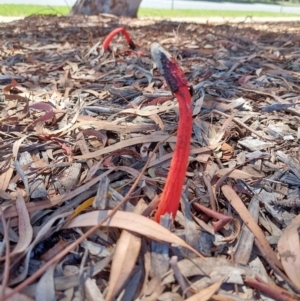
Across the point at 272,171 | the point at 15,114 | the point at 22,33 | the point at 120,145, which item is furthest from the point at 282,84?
the point at 22,33

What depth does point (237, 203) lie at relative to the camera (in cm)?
125

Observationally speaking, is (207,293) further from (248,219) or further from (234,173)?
(234,173)

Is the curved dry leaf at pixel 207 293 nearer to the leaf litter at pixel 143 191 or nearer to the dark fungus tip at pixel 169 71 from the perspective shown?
the leaf litter at pixel 143 191

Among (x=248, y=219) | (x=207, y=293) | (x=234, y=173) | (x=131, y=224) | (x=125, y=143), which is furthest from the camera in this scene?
(x=125, y=143)

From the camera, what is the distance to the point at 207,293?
957 millimetres

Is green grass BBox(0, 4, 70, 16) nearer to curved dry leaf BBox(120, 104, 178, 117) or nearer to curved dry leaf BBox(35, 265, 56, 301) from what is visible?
curved dry leaf BBox(120, 104, 178, 117)

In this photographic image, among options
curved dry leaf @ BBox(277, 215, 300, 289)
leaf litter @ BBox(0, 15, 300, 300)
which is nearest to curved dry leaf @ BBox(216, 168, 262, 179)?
leaf litter @ BBox(0, 15, 300, 300)

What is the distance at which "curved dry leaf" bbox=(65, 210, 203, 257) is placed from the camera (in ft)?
3.42

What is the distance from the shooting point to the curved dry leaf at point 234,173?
1376 millimetres

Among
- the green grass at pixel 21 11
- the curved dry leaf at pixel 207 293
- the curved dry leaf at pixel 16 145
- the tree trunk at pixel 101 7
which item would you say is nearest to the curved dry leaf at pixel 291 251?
the curved dry leaf at pixel 207 293

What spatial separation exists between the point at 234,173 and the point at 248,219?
231 mm

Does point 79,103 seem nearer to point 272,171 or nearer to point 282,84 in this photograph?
point 272,171

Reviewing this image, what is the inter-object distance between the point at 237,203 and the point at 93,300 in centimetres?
54

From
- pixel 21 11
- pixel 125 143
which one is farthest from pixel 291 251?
pixel 21 11
